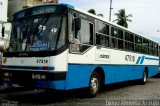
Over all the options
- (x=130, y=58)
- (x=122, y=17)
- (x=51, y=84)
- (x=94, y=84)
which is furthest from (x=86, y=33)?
(x=122, y=17)

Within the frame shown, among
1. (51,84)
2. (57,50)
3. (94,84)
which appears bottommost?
(94,84)

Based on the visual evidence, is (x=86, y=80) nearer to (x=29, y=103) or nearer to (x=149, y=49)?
(x=29, y=103)

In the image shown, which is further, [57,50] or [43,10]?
[43,10]

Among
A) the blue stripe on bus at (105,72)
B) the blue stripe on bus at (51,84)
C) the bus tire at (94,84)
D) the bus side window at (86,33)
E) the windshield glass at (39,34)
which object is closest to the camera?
the blue stripe on bus at (51,84)

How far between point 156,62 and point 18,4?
33.8 meters

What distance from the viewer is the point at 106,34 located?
43.0 ft

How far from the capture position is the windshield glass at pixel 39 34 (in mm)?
9820

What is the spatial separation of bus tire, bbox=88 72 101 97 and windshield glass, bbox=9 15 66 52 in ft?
7.98

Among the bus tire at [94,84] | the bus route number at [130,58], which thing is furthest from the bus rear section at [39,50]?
the bus route number at [130,58]

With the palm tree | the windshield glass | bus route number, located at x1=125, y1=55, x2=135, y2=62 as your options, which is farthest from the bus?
the palm tree

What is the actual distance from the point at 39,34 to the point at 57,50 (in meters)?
0.93

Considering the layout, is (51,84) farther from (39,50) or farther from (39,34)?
(39,34)

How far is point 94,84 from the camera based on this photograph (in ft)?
39.0

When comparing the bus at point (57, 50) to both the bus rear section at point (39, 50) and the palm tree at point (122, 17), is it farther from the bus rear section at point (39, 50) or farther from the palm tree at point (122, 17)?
the palm tree at point (122, 17)
